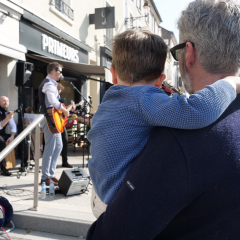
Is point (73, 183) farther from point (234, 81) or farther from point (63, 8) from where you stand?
point (63, 8)

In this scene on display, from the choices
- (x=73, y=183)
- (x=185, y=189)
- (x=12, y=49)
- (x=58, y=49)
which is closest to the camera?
(x=185, y=189)

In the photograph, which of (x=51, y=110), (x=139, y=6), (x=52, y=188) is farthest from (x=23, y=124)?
(x=139, y=6)

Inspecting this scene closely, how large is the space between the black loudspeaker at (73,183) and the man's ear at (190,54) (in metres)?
3.22

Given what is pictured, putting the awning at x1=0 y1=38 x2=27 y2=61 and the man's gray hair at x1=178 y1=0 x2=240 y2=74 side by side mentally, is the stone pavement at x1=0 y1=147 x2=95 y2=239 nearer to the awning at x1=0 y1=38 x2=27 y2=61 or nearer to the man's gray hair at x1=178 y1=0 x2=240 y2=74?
the man's gray hair at x1=178 y1=0 x2=240 y2=74

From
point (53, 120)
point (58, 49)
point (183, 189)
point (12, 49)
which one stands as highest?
point (58, 49)

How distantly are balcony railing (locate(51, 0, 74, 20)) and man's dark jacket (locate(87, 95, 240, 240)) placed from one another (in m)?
8.38

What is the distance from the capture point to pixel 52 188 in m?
3.80

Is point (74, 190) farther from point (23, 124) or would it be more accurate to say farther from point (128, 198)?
point (128, 198)

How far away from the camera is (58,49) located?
8383 millimetres

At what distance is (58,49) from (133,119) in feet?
26.6

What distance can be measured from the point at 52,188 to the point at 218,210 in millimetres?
3436

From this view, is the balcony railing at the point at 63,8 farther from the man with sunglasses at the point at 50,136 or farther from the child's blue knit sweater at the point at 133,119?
the child's blue knit sweater at the point at 133,119

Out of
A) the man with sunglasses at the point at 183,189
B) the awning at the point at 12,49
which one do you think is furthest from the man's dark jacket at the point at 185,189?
the awning at the point at 12,49

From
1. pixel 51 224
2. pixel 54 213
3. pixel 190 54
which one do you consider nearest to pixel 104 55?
pixel 54 213
